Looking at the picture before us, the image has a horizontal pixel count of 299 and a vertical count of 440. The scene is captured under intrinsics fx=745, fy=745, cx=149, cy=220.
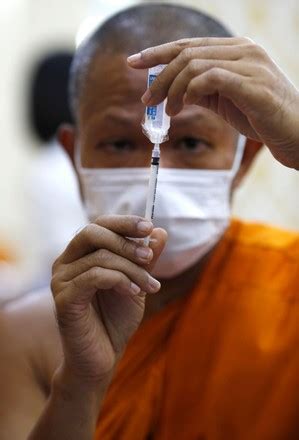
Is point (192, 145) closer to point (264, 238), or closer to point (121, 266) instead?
point (264, 238)

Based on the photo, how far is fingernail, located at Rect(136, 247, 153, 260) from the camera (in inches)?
43.4

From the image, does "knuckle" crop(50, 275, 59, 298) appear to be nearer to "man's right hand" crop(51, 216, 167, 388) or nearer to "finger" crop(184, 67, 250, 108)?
"man's right hand" crop(51, 216, 167, 388)

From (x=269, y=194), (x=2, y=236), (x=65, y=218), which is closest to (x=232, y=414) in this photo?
(x=269, y=194)

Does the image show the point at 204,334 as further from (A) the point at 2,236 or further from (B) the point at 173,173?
(A) the point at 2,236

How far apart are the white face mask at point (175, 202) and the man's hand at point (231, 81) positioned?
0.42 meters

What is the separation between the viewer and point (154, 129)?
1.14m

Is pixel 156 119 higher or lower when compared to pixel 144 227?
higher

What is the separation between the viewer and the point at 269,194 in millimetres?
2686

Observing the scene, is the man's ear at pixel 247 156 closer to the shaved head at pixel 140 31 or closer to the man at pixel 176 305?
the man at pixel 176 305

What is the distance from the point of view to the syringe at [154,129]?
1115 mm

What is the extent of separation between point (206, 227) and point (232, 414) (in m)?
0.39

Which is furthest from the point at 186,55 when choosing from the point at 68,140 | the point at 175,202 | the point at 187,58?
the point at 68,140

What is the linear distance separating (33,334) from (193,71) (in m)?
0.78

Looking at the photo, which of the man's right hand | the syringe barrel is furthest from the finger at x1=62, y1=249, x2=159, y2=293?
the syringe barrel
